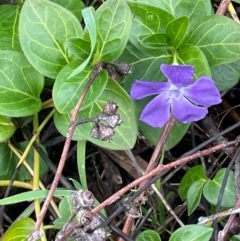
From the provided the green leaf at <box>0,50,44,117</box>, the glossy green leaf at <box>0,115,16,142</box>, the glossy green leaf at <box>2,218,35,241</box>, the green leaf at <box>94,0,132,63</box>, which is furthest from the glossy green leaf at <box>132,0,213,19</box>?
the glossy green leaf at <box>2,218,35,241</box>

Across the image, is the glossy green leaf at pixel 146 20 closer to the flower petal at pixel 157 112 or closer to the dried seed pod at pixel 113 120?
the flower petal at pixel 157 112

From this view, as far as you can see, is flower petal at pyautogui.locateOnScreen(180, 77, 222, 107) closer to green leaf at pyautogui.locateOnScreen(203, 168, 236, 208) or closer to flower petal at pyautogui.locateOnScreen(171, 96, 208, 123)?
flower petal at pyautogui.locateOnScreen(171, 96, 208, 123)

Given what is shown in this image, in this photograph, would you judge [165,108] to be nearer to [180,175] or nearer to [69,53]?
[69,53]

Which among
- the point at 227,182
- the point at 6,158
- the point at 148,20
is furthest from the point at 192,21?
the point at 6,158

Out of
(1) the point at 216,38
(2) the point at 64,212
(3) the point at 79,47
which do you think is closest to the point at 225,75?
(1) the point at 216,38

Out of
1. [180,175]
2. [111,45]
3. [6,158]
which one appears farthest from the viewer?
[180,175]

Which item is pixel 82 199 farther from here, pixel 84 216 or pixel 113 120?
pixel 113 120
